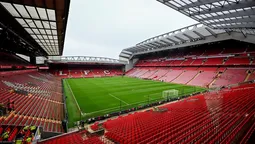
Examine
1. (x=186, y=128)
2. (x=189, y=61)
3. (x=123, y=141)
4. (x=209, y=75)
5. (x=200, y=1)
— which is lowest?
(x=123, y=141)

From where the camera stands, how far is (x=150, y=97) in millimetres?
21016

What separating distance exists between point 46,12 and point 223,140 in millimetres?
13017

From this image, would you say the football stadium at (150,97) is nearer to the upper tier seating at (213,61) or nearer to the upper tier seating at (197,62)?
the upper tier seating at (213,61)

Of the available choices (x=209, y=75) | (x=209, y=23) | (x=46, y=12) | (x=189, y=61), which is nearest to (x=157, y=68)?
(x=189, y=61)

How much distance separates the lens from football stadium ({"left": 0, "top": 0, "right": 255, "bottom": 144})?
6.98 meters

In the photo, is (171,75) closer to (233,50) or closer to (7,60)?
(233,50)

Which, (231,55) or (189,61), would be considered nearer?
(231,55)

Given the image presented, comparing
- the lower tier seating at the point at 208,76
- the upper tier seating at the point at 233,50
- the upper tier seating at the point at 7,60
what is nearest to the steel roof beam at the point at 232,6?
the lower tier seating at the point at 208,76

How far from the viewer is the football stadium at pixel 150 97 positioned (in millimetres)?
6980

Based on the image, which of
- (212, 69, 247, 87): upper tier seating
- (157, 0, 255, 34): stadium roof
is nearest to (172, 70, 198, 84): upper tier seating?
(212, 69, 247, 87): upper tier seating

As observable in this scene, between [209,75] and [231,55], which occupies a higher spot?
[231,55]

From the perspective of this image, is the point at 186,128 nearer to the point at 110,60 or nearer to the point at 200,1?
the point at 200,1

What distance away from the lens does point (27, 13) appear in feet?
35.1

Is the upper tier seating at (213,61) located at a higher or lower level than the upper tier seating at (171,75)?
higher
